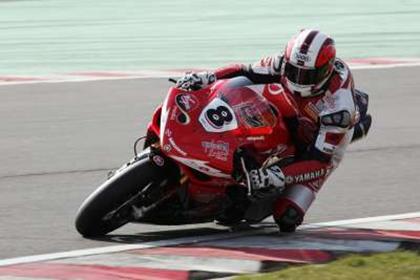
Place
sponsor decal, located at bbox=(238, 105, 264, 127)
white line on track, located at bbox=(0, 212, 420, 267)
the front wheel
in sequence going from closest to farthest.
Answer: white line on track, located at bbox=(0, 212, 420, 267) → the front wheel → sponsor decal, located at bbox=(238, 105, 264, 127)

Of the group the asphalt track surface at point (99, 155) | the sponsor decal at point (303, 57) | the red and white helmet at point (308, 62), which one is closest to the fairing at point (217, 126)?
the red and white helmet at point (308, 62)

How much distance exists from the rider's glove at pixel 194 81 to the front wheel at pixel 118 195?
54 centimetres

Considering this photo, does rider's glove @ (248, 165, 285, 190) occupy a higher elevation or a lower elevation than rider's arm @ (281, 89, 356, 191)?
lower

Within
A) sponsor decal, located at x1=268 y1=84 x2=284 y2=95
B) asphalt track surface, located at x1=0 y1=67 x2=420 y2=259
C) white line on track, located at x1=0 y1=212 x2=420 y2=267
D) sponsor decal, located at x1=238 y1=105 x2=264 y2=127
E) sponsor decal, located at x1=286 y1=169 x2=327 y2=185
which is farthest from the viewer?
asphalt track surface, located at x1=0 y1=67 x2=420 y2=259

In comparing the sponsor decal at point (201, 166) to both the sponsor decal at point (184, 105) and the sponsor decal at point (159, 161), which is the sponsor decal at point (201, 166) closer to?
the sponsor decal at point (159, 161)

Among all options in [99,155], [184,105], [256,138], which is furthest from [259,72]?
[99,155]

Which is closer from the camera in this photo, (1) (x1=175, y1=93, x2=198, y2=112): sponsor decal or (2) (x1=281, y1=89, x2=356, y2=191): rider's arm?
(1) (x1=175, y1=93, x2=198, y2=112): sponsor decal

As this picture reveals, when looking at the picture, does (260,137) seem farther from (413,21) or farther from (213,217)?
(413,21)

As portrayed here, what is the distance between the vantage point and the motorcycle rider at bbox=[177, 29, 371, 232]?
312 inches

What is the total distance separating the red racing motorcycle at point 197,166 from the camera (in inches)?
303

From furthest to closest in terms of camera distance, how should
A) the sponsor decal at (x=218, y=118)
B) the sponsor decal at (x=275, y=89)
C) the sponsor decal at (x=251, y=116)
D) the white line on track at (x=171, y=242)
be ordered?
the sponsor decal at (x=275, y=89), the sponsor decal at (x=251, y=116), the sponsor decal at (x=218, y=118), the white line on track at (x=171, y=242)

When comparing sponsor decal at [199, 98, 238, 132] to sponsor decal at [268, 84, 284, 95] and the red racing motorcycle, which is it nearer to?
the red racing motorcycle

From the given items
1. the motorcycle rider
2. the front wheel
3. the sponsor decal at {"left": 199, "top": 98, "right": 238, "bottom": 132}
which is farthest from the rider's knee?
the front wheel

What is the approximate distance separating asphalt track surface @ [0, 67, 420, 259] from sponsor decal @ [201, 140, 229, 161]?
0.66 meters
